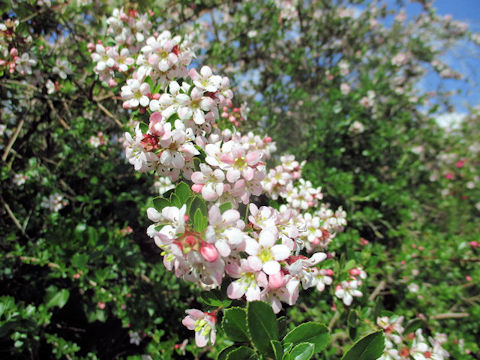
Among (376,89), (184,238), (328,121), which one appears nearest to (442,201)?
(376,89)

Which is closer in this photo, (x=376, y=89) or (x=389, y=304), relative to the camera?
(x=389, y=304)

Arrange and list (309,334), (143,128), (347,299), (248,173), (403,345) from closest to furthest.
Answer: (309,334) → (248,173) → (143,128) → (403,345) → (347,299)

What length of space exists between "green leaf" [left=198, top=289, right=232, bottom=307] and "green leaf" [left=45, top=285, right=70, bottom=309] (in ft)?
5.53

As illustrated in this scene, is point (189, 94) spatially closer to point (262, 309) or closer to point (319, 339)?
point (262, 309)

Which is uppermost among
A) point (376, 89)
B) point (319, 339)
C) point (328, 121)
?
point (376, 89)

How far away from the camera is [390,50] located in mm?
5344

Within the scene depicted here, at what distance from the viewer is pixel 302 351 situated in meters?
0.70

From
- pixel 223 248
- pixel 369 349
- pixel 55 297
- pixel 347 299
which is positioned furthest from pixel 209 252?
pixel 55 297

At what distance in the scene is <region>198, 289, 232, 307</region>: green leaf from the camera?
809 millimetres

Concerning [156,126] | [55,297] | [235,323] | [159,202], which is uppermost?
[156,126]

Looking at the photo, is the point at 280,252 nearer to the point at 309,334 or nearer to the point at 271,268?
the point at 271,268

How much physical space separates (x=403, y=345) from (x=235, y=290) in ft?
3.50

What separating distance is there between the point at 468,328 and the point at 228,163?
129 inches

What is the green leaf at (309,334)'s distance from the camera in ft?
2.45
